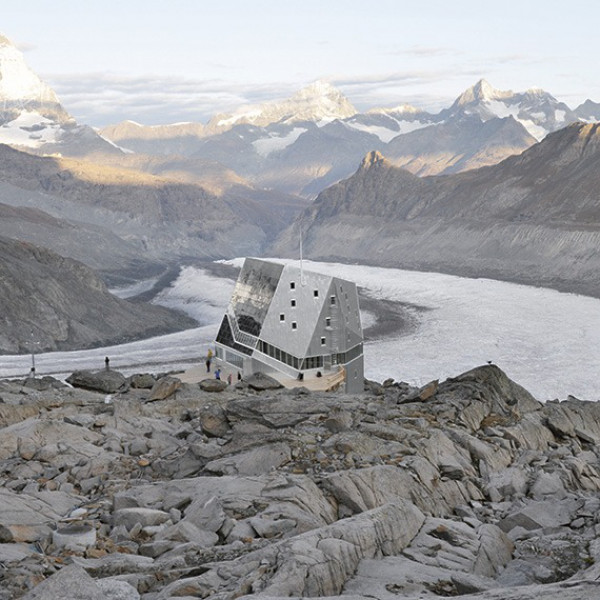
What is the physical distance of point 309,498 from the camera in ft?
65.8

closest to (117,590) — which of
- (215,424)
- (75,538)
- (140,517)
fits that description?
(75,538)

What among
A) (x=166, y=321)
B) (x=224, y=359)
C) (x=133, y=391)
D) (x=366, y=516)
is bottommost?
(x=166, y=321)

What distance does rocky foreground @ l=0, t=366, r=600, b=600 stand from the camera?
15531mm

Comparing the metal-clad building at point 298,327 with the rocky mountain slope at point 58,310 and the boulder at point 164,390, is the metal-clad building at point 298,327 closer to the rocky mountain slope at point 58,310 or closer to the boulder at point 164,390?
the boulder at point 164,390

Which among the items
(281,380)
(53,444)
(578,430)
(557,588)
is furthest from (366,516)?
(281,380)

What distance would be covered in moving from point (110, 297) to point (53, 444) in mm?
102223

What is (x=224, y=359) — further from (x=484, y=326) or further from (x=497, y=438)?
(x=484, y=326)

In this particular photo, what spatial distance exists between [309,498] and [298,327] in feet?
125

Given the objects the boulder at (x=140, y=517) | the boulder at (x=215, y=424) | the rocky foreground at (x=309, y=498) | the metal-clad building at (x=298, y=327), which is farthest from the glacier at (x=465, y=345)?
the boulder at (x=140, y=517)

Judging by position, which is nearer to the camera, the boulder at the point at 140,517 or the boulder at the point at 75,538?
the boulder at the point at 75,538

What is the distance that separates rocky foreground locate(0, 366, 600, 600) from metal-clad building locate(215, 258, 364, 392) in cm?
2348

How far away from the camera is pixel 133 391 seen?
137 feet

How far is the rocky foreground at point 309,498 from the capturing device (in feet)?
51.0

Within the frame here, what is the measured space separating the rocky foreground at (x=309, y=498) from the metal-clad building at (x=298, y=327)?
23.5 m
